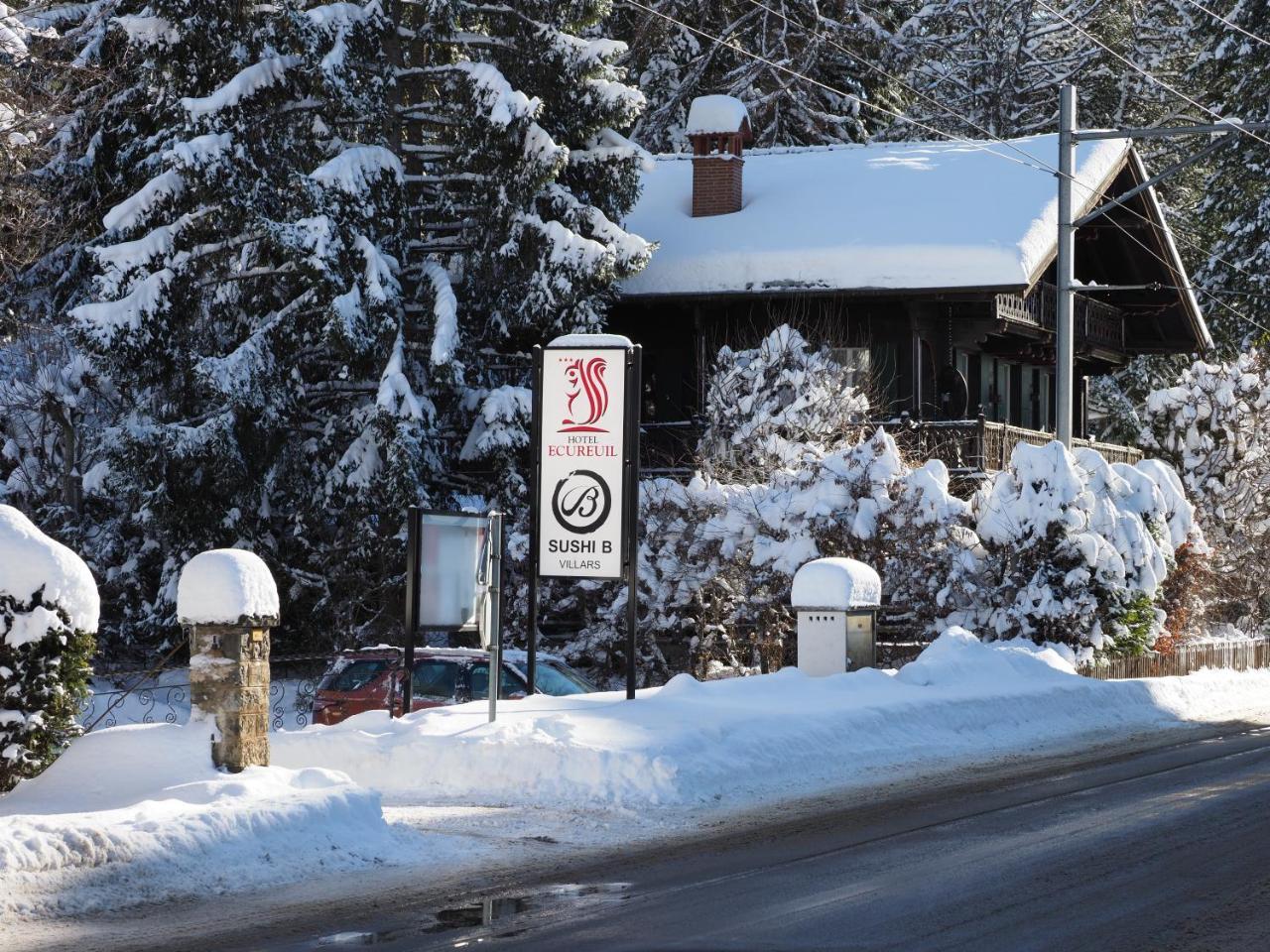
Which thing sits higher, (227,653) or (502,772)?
(227,653)

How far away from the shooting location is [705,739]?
14625 mm


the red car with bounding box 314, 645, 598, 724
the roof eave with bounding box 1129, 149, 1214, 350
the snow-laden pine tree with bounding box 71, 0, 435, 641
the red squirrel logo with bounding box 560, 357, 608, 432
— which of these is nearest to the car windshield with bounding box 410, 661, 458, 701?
the red car with bounding box 314, 645, 598, 724

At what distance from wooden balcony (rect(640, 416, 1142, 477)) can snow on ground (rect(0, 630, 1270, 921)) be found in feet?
26.1

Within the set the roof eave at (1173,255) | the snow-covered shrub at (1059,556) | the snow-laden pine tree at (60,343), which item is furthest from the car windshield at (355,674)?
the roof eave at (1173,255)

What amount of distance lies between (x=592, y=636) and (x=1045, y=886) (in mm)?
16030

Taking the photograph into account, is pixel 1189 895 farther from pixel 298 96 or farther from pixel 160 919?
pixel 298 96

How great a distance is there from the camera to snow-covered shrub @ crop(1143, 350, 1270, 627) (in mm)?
32625

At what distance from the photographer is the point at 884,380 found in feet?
108

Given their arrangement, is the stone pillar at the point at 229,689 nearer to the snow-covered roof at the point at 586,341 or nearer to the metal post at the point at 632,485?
the metal post at the point at 632,485

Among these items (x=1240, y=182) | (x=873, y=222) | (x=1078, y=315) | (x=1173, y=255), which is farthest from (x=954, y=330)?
(x=1240, y=182)

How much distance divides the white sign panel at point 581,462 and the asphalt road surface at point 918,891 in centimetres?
458

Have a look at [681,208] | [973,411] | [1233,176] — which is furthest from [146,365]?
[1233,176]

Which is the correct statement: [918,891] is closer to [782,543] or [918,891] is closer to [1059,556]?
[782,543]

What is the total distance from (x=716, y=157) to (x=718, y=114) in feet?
2.94
